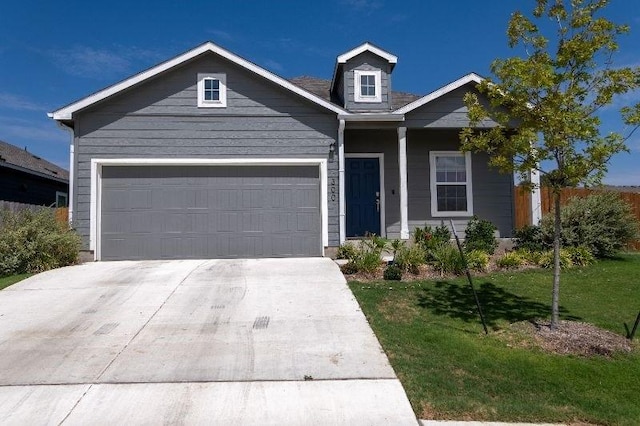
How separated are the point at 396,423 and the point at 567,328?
318cm

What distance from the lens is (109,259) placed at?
10945mm

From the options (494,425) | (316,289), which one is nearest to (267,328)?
(316,289)

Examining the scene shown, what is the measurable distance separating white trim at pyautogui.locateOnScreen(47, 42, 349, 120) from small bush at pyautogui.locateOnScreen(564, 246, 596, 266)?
19.4 feet

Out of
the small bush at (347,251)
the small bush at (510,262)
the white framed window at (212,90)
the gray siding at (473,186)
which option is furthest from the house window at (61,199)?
the small bush at (510,262)

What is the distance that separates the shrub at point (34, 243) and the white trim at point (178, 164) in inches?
19.8

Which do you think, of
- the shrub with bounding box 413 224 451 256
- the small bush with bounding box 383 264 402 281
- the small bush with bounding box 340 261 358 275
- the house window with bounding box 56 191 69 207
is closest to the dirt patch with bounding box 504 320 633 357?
the small bush with bounding box 383 264 402 281

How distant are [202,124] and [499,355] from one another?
854 centimetres

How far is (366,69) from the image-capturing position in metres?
12.4

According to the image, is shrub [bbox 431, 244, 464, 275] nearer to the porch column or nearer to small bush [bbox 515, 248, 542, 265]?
small bush [bbox 515, 248, 542, 265]

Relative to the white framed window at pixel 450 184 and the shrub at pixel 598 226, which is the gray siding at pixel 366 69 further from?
the shrub at pixel 598 226

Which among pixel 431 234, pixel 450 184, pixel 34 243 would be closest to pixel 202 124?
pixel 34 243

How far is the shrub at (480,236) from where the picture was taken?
10.9m

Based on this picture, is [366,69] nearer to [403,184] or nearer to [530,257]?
[403,184]

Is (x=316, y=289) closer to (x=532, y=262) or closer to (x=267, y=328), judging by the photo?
(x=267, y=328)
